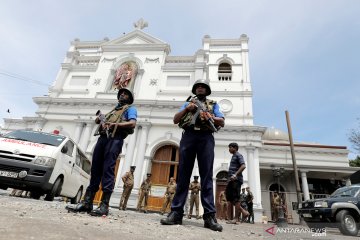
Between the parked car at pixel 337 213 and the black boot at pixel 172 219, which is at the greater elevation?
the parked car at pixel 337 213

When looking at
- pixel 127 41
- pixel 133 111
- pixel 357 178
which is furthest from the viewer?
pixel 127 41

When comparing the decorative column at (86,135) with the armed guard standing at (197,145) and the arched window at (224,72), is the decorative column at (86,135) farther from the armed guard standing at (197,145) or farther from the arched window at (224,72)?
the armed guard standing at (197,145)

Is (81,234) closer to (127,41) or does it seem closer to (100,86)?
(100,86)

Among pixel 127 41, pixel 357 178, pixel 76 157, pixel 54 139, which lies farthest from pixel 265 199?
pixel 127 41

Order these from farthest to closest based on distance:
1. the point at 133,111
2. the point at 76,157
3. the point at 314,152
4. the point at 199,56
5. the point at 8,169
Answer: the point at 199,56
the point at 314,152
the point at 76,157
the point at 8,169
the point at 133,111

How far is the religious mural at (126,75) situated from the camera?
17047mm

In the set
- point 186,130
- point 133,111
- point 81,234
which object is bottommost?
point 81,234

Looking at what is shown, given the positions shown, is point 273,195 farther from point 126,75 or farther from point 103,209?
point 103,209

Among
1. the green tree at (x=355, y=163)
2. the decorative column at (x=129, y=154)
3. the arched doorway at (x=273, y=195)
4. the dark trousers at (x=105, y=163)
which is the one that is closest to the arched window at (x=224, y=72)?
the decorative column at (x=129, y=154)

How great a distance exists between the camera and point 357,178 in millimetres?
15266

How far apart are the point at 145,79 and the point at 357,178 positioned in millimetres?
16581

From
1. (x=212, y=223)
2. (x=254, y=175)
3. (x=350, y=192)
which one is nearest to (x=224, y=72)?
(x=254, y=175)

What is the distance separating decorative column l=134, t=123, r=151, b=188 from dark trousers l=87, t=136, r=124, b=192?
1016cm

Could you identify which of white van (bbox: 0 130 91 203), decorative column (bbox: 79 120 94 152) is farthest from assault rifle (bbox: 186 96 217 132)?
decorative column (bbox: 79 120 94 152)
